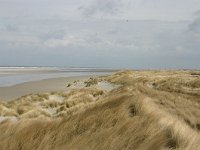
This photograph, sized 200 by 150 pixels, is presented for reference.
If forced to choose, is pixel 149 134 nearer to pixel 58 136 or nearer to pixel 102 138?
pixel 102 138

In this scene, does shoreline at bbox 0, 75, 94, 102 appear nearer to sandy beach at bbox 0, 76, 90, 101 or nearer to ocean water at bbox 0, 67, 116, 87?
sandy beach at bbox 0, 76, 90, 101

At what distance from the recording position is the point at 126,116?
22.0 ft

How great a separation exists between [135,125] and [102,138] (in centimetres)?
54

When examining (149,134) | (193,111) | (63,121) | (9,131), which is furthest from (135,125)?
(193,111)

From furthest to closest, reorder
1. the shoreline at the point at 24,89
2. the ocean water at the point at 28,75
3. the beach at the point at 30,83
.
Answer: the ocean water at the point at 28,75 < the beach at the point at 30,83 < the shoreline at the point at 24,89

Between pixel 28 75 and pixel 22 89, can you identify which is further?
pixel 28 75

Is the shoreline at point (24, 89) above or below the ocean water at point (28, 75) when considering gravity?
above

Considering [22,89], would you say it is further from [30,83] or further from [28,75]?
[28,75]

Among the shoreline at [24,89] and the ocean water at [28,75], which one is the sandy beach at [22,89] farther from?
the ocean water at [28,75]

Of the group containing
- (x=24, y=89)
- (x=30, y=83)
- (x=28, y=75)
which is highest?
(x=24, y=89)

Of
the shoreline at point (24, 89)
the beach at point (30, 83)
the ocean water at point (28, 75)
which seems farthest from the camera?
the ocean water at point (28, 75)

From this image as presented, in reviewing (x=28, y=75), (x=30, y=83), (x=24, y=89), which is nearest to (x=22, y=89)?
(x=24, y=89)

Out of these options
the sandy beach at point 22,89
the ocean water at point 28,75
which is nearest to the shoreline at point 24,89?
the sandy beach at point 22,89

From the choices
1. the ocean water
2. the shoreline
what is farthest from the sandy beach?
the ocean water
